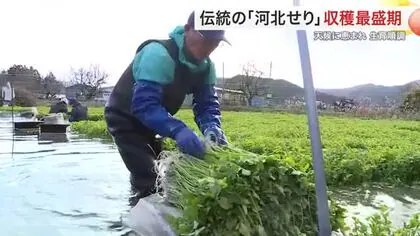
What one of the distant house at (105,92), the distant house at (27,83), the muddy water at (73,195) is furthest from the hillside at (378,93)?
the distant house at (27,83)

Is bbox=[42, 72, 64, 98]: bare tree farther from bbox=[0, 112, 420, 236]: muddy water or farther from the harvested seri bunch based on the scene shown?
the harvested seri bunch

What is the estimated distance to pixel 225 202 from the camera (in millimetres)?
1786

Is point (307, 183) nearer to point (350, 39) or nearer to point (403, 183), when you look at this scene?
point (350, 39)

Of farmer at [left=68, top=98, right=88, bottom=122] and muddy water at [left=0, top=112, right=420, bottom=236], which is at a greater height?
farmer at [left=68, top=98, right=88, bottom=122]

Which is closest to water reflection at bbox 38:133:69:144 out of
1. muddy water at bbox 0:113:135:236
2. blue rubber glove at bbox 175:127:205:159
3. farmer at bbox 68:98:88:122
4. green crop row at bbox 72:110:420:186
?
green crop row at bbox 72:110:420:186

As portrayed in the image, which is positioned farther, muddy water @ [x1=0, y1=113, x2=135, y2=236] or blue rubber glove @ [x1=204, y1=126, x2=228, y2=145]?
muddy water @ [x1=0, y1=113, x2=135, y2=236]

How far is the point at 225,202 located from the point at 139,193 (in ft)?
3.37

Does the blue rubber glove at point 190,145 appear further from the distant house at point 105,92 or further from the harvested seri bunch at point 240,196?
the distant house at point 105,92

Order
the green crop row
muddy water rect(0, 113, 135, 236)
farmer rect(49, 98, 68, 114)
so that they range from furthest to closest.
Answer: farmer rect(49, 98, 68, 114) → the green crop row → muddy water rect(0, 113, 135, 236)

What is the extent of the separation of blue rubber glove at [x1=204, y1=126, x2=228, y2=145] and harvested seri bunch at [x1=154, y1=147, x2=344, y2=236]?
0.59 ft

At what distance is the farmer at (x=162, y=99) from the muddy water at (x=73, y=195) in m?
0.52

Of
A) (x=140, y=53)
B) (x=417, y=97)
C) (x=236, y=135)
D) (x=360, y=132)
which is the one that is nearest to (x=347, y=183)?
(x=236, y=135)

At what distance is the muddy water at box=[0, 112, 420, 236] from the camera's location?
303 cm

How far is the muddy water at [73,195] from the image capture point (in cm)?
303
